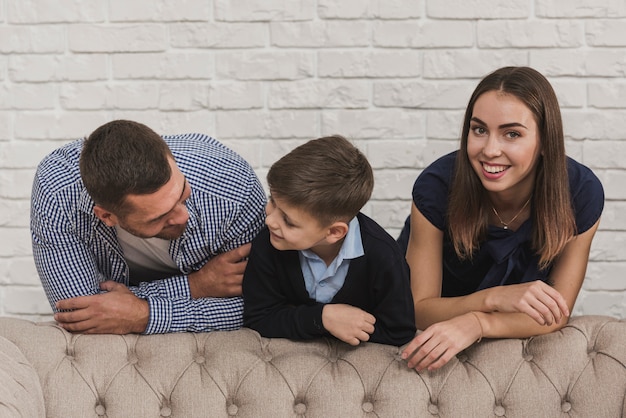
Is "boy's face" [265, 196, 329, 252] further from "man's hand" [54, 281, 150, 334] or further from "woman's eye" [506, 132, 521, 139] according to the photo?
"woman's eye" [506, 132, 521, 139]

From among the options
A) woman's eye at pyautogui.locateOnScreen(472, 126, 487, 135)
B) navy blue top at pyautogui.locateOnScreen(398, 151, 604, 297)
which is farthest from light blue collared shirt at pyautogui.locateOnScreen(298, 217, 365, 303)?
woman's eye at pyautogui.locateOnScreen(472, 126, 487, 135)

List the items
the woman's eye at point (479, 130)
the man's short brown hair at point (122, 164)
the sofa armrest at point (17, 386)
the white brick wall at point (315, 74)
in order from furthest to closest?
1. the white brick wall at point (315, 74)
2. the woman's eye at point (479, 130)
3. the man's short brown hair at point (122, 164)
4. the sofa armrest at point (17, 386)

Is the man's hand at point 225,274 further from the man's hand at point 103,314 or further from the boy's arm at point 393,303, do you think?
the boy's arm at point 393,303

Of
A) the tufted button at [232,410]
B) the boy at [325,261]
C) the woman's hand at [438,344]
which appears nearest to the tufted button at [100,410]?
the tufted button at [232,410]

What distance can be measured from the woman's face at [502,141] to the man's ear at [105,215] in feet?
2.66

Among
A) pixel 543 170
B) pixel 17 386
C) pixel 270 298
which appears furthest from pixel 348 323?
pixel 17 386

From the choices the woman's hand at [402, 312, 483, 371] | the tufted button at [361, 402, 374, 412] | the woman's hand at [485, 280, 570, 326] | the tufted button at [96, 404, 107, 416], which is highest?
the woman's hand at [485, 280, 570, 326]

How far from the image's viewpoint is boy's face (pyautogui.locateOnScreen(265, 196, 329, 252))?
1.79 m

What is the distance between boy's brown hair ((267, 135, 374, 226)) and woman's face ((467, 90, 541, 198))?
277 mm

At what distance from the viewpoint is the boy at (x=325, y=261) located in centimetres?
180

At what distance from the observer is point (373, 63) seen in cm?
249

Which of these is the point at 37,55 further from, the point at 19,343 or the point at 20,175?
the point at 19,343

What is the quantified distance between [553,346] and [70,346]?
1.06 m

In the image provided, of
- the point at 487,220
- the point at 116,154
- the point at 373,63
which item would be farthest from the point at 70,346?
the point at 373,63
